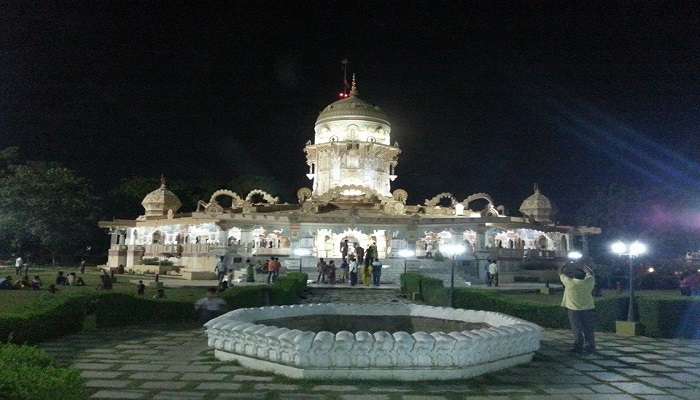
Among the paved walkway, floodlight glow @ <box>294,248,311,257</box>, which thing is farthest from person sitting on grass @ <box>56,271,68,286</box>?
floodlight glow @ <box>294,248,311,257</box>

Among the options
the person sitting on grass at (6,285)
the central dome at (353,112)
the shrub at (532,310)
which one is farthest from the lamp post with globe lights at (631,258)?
the central dome at (353,112)

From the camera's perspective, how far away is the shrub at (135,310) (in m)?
13.6

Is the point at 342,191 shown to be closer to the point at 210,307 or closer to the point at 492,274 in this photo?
the point at 492,274

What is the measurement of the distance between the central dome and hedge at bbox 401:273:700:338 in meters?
37.4

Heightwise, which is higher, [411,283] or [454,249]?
[454,249]

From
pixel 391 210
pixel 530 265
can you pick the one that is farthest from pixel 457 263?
pixel 391 210

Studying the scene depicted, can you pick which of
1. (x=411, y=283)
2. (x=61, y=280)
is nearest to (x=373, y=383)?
(x=411, y=283)

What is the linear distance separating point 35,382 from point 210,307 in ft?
31.1

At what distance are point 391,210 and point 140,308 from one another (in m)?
32.1

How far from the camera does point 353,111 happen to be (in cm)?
5312

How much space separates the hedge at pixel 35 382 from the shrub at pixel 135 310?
315 inches

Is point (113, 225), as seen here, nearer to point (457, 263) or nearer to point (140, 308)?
point (457, 263)

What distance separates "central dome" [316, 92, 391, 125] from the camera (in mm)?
52938

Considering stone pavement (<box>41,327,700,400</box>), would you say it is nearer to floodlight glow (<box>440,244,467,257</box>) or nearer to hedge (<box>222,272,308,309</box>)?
hedge (<box>222,272,308,309</box>)
